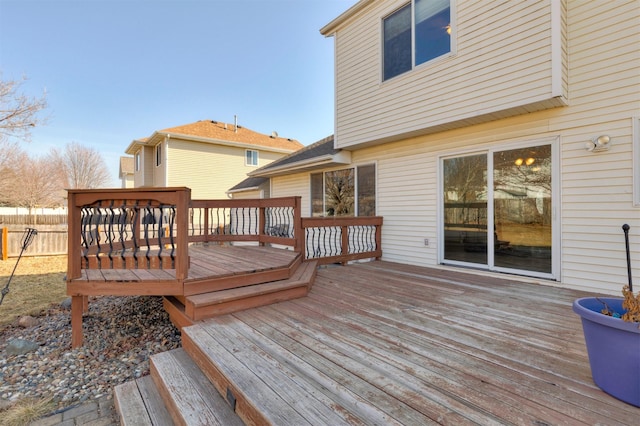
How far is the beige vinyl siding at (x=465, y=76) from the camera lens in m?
3.80

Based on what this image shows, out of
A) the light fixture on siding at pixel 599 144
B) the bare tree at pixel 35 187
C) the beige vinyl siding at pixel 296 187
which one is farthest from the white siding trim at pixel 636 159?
the bare tree at pixel 35 187

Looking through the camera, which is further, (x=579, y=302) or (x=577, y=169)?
(x=577, y=169)

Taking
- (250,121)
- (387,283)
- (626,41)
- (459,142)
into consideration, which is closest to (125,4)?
(250,121)

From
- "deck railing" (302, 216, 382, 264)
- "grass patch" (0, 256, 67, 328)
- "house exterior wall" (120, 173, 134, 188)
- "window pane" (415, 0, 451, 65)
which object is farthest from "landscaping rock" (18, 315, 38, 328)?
"house exterior wall" (120, 173, 134, 188)

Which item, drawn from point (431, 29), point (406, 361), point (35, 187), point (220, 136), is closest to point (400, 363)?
point (406, 361)

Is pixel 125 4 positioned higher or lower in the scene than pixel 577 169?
higher

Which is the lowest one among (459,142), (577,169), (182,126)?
(577,169)

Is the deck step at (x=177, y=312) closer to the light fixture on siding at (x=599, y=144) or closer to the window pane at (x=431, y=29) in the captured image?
the light fixture on siding at (x=599, y=144)

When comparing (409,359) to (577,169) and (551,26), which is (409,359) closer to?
(577,169)

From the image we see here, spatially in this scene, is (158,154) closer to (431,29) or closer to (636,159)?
(431,29)

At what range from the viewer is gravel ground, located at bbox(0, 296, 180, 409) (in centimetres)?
248

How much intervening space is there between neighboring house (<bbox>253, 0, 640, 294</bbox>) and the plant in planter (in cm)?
286

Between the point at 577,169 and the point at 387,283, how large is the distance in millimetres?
3030

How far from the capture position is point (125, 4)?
940 cm
